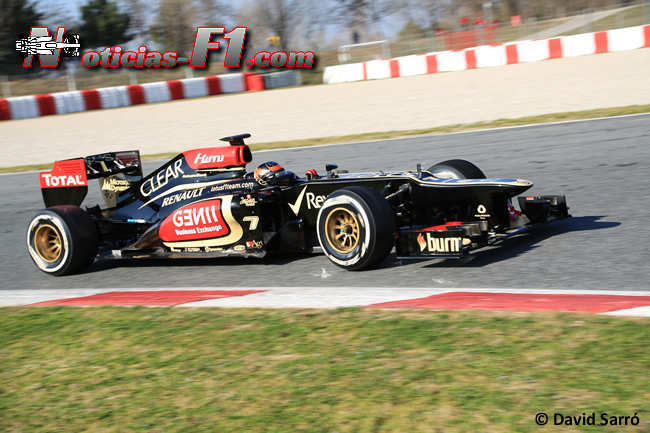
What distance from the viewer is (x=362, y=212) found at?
5777 mm

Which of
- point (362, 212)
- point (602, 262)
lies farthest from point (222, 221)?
point (602, 262)

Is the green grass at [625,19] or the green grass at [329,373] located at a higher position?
the green grass at [625,19]

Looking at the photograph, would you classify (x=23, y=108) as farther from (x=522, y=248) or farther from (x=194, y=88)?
(x=522, y=248)

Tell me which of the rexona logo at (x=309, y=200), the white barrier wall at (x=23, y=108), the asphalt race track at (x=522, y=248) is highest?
the white barrier wall at (x=23, y=108)

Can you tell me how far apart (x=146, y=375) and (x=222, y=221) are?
2.73 meters

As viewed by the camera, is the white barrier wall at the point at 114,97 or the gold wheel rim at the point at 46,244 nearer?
the gold wheel rim at the point at 46,244

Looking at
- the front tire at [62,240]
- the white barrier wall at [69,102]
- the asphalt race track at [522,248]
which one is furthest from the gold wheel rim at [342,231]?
the white barrier wall at [69,102]

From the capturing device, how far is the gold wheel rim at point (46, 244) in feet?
24.2

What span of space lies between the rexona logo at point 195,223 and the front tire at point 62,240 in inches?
29.8

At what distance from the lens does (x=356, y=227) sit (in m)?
5.98

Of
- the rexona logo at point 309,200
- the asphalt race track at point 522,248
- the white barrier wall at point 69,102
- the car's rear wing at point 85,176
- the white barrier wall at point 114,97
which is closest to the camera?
the asphalt race track at point 522,248

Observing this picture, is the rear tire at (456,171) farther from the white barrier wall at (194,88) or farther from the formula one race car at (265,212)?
the white barrier wall at (194,88)

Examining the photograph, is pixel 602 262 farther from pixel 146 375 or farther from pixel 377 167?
pixel 377 167

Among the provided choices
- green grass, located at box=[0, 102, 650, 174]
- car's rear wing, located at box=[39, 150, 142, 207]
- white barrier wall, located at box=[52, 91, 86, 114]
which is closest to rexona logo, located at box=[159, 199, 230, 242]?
car's rear wing, located at box=[39, 150, 142, 207]
